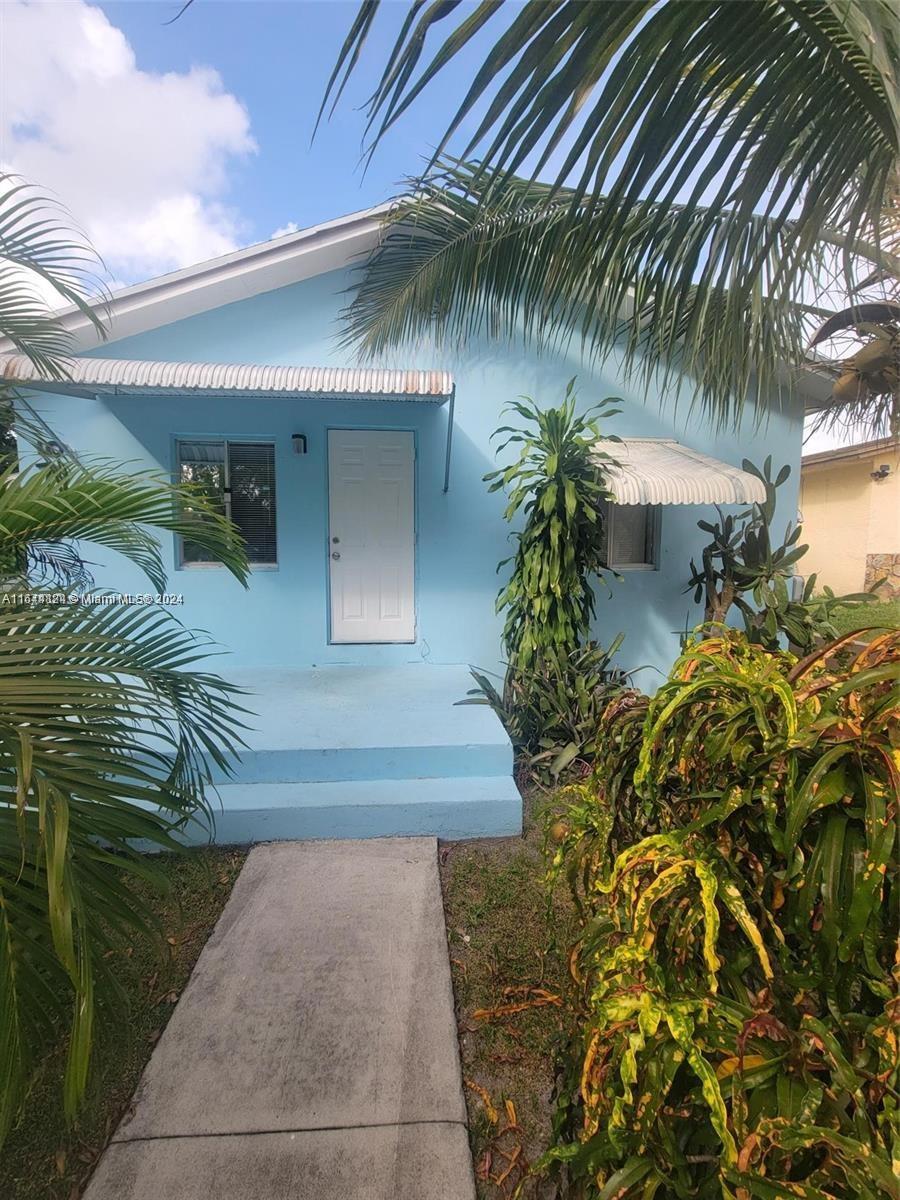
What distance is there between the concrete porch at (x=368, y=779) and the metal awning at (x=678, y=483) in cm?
221

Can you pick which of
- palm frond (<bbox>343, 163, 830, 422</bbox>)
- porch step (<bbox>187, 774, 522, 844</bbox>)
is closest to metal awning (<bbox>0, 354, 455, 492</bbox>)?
palm frond (<bbox>343, 163, 830, 422</bbox>)

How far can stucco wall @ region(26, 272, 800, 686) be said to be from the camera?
5754 mm

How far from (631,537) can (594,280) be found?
503cm

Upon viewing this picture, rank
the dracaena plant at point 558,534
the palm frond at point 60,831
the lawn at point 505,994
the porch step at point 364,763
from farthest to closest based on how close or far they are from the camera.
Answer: the dracaena plant at point 558,534 < the porch step at point 364,763 < the lawn at point 505,994 < the palm frond at point 60,831

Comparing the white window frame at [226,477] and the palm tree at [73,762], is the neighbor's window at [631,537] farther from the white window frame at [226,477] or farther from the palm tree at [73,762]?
Answer: the palm tree at [73,762]

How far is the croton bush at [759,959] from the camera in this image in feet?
3.26

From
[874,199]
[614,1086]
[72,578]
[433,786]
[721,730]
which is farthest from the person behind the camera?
[72,578]

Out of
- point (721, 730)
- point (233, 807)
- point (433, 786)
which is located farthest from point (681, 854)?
point (233, 807)

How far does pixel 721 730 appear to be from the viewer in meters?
1.32

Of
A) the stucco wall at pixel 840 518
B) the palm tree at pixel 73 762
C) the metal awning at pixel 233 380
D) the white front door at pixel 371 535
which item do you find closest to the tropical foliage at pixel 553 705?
the white front door at pixel 371 535

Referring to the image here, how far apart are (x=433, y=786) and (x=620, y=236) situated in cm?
347

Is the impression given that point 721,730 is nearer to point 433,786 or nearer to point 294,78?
point 294,78

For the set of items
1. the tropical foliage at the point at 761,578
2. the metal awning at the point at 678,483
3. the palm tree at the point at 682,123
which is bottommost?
the tropical foliage at the point at 761,578

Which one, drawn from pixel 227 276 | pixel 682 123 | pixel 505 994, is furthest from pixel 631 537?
pixel 682 123
